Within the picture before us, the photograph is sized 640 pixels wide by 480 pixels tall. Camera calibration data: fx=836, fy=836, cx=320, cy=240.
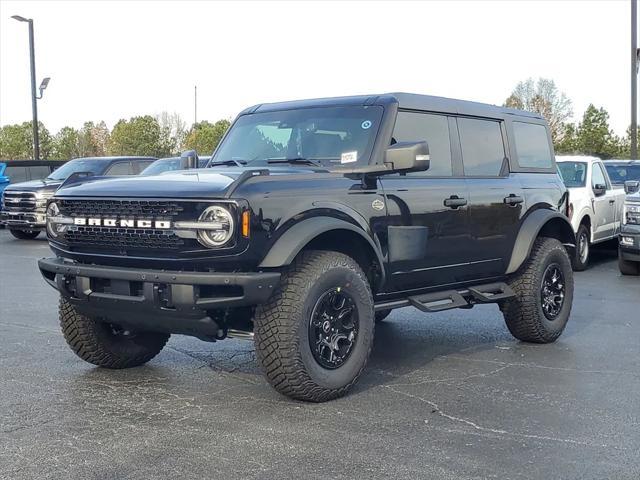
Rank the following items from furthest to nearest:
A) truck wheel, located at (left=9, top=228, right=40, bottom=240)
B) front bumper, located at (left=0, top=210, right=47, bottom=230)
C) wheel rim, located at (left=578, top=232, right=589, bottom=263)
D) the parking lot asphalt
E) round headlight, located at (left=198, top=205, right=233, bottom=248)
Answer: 1. truck wheel, located at (left=9, top=228, right=40, bottom=240)
2. front bumper, located at (left=0, top=210, right=47, bottom=230)
3. wheel rim, located at (left=578, top=232, right=589, bottom=263)
4. round headlight, located at (left=198, top=205, right=233, bottom=248)
5. the parking lot asphalt

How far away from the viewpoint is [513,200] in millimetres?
6762

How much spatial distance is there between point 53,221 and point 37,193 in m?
12.0

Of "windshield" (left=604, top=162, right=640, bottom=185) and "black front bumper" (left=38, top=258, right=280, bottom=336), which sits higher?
"windshield" (left=604, top=162, right=640, bottom=185)

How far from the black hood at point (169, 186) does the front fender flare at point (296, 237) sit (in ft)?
1.30

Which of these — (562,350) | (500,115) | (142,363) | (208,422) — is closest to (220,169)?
(142,363)

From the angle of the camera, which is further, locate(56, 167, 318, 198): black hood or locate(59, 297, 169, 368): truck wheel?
locate(59, 297, 169, 368): truck wheel

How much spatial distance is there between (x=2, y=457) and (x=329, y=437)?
Result: 1651 millimetres

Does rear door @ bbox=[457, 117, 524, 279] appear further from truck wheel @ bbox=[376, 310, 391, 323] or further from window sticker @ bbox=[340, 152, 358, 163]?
truck wheel @ bbox=[376, 310, 391, 323]

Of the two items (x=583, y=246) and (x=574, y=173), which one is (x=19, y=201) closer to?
(x=574, y=173)

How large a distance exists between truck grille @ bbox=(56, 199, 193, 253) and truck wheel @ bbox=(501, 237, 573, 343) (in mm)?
3236

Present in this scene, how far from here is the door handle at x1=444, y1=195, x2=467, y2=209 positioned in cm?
610

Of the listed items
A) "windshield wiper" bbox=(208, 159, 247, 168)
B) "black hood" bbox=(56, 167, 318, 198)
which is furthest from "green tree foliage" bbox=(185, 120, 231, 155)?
"black hood" bbox=(56, 167, 318, 198)

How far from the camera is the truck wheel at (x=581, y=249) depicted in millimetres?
12570

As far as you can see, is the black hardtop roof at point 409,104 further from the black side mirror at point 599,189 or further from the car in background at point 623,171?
the car in background at point 623,171
